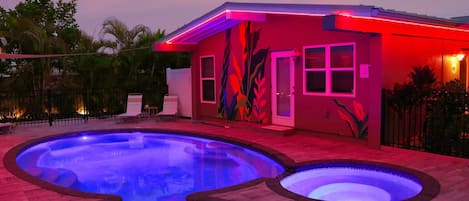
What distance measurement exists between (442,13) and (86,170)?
25.3m

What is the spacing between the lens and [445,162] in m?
6.67

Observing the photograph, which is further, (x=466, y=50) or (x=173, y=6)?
(x=173, y=6)

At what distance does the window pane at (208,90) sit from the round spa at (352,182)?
22.3 feet

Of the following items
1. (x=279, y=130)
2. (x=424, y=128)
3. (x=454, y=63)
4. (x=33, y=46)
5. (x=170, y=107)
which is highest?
(x=33, y=46)

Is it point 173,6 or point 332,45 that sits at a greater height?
point 173,6

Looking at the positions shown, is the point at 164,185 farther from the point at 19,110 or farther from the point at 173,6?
the point at 173,6

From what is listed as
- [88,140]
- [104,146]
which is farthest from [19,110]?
[104,146]

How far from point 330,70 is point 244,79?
3.17 metres

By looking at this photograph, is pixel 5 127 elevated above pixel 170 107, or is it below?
below

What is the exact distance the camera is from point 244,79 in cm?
1152

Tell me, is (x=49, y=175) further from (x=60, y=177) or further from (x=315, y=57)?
(x=315, y=57)

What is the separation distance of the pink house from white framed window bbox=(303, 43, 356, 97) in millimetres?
22

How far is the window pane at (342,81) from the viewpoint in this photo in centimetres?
864

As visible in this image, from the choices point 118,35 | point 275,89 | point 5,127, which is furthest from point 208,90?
point 5,127
